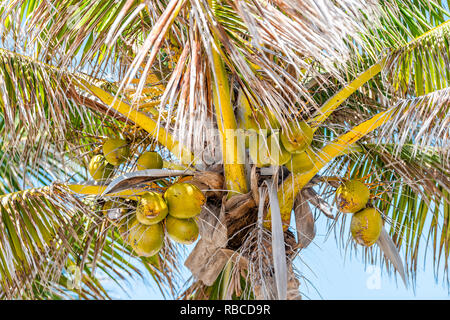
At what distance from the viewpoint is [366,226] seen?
2.60 metres

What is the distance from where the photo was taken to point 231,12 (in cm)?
231

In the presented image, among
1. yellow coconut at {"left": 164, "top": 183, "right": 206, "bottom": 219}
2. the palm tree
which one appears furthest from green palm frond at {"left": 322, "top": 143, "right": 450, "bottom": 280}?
yellow coconut at {"left": 164, "top": 183, "right": 206, "bottom": 219}

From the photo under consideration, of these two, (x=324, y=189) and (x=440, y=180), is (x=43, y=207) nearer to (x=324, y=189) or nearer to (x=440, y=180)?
(x=324, y=189)

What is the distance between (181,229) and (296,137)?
0.65m

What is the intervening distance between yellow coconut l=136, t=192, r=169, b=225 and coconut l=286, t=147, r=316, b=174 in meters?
0.64

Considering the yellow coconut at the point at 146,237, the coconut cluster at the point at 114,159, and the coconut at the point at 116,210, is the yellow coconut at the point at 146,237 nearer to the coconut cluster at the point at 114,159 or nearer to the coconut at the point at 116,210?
the coconut at the point at 116,210

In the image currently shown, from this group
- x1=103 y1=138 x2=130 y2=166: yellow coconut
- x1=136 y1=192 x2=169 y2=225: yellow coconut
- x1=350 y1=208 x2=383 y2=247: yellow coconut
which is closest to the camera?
x1=136 y1=192 x2=169 y2=225: yellow coconut

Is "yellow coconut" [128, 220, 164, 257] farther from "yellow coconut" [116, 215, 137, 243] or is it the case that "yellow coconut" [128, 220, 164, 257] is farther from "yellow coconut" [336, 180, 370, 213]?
"yellow coconut" [336, 180, 370, 213]

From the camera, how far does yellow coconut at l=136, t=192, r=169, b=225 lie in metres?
2.36

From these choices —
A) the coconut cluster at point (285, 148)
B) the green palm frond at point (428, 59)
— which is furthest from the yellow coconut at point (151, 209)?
the green palm frond at point (428, 59)

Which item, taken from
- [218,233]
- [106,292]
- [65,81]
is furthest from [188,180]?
[106,292]

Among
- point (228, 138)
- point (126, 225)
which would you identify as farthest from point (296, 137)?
point (126, 225)

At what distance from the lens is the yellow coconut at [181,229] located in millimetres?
2445

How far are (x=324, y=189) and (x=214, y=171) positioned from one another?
0.59 meters
